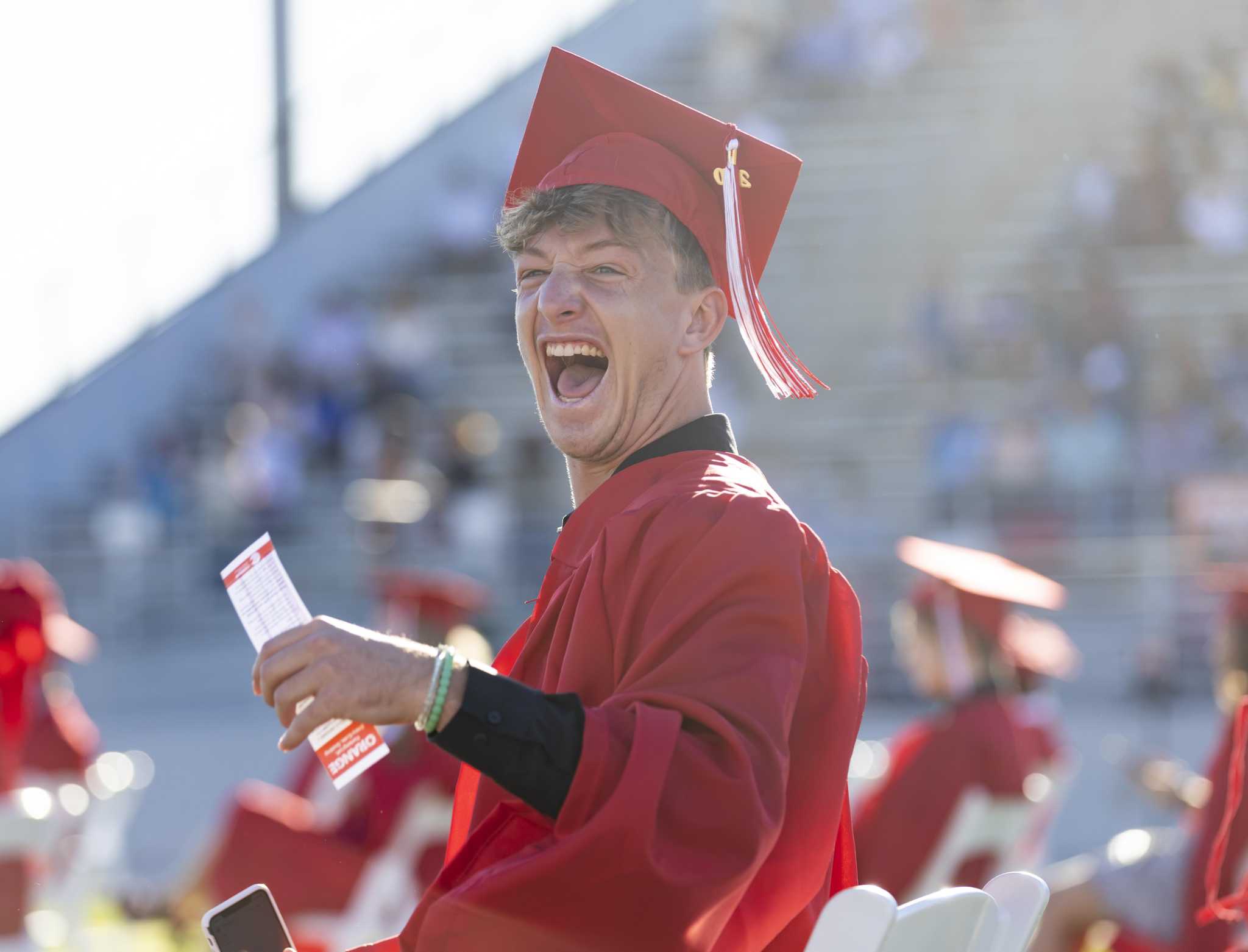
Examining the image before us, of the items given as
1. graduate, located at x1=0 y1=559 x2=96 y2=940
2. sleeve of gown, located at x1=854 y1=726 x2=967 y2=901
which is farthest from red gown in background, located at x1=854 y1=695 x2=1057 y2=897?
graduate, located at x1=0 y1=559 x2=96 y2=940

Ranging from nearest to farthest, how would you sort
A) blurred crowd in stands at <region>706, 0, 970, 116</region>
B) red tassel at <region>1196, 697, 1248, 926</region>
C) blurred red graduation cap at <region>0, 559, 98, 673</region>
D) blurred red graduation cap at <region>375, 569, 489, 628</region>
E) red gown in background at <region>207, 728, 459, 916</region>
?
red tassel at <region>1196, 697, 1248, 926</region> < red gown in background at <region>207, 728, 459, 916</region> < blurred red graduation cap at <region>375, 569, 489, 628</region> < blurred red graduation cap at <region>0, 559, 98, 673</region> < blurred crowd in stands at <region>706, 0, 970, 116</region>

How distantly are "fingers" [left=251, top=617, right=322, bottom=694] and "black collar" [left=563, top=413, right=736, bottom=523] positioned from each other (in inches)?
17.1

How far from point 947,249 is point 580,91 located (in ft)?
36.5

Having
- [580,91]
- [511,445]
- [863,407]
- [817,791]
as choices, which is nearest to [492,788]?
[817,791]

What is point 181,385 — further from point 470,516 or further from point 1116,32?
point 1116,32

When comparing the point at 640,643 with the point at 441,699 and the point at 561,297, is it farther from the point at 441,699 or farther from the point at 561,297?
the point at 561,297

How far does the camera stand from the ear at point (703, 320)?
190 cm

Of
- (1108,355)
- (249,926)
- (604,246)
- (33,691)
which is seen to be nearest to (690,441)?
(604,246)

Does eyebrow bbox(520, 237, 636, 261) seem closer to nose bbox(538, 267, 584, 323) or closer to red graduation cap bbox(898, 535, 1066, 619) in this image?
nose bbox(538, 267, 584, 323)

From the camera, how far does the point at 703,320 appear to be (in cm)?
193

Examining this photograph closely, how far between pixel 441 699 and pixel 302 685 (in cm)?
11

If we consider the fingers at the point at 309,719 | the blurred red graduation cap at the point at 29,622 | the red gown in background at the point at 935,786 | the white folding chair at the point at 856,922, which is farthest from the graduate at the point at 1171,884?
the blurred red graduation cap at the point at 29,622

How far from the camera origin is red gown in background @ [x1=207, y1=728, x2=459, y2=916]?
16.9ft

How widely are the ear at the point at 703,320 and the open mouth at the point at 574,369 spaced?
9 cm
